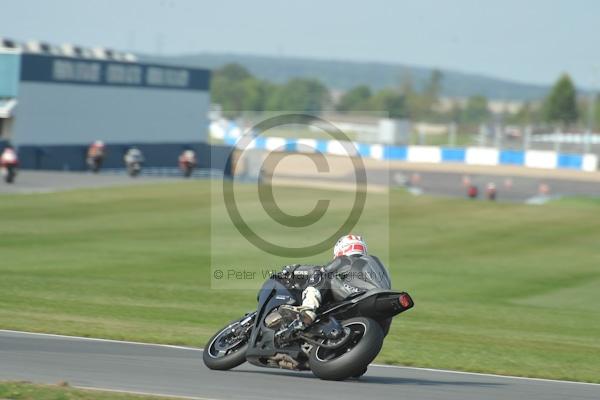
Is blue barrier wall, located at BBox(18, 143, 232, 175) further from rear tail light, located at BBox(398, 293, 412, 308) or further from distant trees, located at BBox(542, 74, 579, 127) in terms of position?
distant trees, located at BBox(542, 74, 579, 127)

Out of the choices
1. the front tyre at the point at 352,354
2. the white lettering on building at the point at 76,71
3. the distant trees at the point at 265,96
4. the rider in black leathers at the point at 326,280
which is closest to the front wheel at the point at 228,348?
the rider in black leathers at the point at 326,280

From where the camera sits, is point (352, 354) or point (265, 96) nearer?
point (352, 354)

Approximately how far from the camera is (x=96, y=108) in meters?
62.6

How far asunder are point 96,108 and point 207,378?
5355cm

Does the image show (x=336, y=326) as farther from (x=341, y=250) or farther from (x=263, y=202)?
(x=263, y=202)

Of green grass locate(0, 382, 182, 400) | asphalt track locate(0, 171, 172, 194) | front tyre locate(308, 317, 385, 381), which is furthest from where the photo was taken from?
asphalt track locate(0, 171, 172, 194)

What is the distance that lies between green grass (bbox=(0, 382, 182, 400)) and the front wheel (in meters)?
1.96

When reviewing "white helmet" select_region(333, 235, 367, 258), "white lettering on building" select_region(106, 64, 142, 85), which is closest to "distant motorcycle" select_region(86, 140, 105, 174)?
"white lettering on building" select_region(106, 64, 142, 85)

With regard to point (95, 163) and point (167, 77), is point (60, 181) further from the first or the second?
point (167, 77)

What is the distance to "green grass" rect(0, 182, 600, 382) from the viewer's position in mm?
14859

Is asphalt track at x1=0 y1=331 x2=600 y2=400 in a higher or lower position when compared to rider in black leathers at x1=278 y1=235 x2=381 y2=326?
lower

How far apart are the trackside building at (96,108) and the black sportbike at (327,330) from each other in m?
44.4

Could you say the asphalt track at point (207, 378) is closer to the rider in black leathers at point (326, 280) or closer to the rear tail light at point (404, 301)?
the rider in black leathers at point (326, 280)

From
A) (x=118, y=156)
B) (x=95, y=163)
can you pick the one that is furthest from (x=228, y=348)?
(x=118, y=156)
